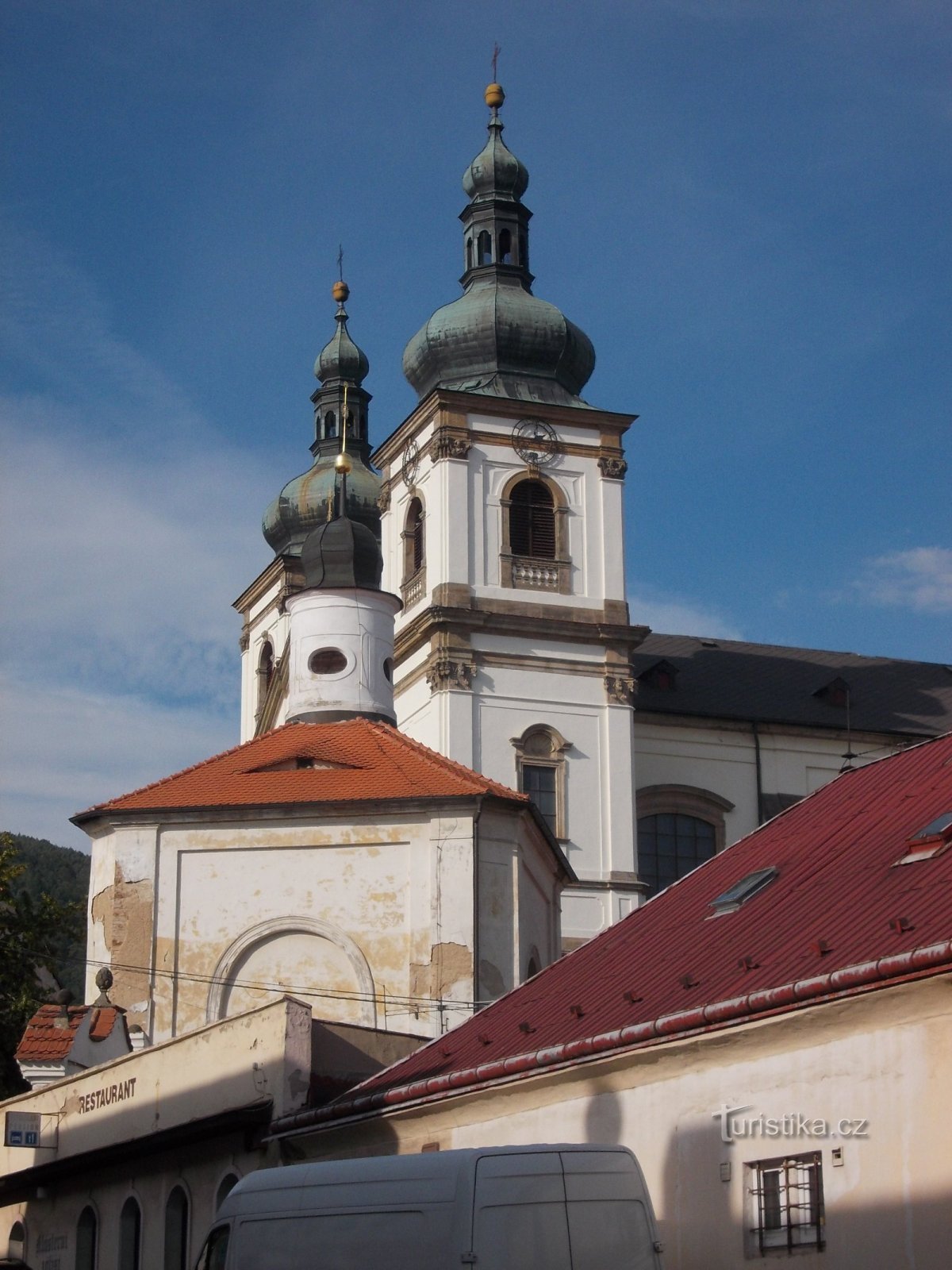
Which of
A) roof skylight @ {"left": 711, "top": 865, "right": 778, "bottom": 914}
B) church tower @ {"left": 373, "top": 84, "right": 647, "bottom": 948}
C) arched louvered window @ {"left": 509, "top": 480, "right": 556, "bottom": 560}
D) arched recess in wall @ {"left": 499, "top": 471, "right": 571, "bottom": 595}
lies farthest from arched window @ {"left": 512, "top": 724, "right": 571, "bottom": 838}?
roof skylight @ {"left": 711, "top": 865, "right": 778, "bottom": 914}

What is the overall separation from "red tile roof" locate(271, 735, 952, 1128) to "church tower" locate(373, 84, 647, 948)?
82.3 ft

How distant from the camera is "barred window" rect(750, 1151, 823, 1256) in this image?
14953 mm

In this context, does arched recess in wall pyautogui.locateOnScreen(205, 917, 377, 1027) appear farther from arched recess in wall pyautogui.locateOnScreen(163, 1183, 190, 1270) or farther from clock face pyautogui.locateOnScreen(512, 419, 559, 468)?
clock face pyautogui.locateOnScreen(512, 419, 559, 468)

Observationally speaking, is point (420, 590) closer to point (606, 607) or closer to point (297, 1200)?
point (606, 607)

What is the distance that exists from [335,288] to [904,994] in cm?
5928

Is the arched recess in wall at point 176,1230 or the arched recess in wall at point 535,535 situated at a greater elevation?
the arched recess in wall at point 535,535

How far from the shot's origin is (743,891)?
19.3 metres

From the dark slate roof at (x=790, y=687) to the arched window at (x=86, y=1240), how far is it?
28.0m

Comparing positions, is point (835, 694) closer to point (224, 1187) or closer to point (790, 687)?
point (790, 687)

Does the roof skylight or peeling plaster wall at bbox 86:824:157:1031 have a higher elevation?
peeling plaster wall at bbox 86:824:157:1031

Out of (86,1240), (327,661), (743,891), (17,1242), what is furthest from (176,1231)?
(327,661)

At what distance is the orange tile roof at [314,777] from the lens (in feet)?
97.5

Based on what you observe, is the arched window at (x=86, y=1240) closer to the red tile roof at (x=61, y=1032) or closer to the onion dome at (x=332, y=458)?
the red tile roof at (x=61, y=1032)

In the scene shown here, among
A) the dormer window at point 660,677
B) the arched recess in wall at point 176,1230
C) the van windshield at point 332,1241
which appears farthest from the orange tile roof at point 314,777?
the dormer window at point 660,677
